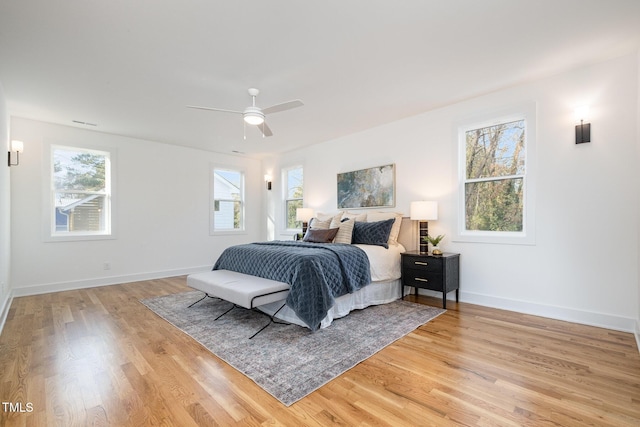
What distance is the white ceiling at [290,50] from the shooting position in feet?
7.01

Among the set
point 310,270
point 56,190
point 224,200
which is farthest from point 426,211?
point 56,190

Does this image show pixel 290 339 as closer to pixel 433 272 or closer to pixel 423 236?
pixel 433 272

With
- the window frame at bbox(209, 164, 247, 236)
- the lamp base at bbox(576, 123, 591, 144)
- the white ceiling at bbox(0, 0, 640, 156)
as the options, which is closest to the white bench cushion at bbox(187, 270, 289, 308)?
the white ceiling at bbox(0, 0, 640, 156)

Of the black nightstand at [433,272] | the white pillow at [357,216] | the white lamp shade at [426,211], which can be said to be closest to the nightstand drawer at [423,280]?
the black nightstand at [433,272]

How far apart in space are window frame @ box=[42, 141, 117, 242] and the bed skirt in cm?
346

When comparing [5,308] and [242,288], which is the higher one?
[242,288]

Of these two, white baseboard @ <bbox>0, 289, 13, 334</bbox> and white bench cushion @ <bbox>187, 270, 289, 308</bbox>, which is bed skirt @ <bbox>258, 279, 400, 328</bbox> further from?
white baseboard @ <bbox>0, 289, 13, 334</bbox>

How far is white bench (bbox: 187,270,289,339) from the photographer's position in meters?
2.77

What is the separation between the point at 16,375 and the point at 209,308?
1.73 metres

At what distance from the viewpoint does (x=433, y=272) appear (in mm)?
3596

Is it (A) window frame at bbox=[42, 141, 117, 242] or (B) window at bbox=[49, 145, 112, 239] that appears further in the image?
(B) window at bbox=[49, 145, 112, 239]

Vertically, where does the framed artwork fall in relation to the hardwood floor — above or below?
above

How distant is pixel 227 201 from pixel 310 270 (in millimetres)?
4384

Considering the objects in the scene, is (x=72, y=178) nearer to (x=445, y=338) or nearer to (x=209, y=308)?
(x=209, y=308)
